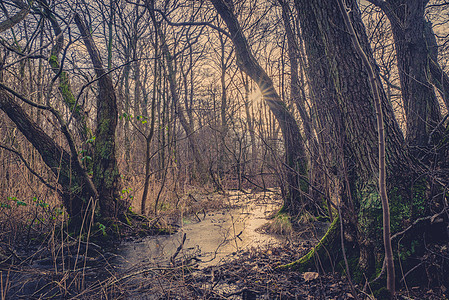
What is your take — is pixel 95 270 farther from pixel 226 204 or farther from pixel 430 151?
pixel 226 204

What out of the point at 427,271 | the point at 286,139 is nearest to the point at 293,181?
the point at 286,139

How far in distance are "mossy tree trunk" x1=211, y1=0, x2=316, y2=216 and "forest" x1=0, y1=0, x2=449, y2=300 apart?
34mm

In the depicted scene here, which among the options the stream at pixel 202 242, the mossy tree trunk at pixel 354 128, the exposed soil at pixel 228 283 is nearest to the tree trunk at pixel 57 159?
the stream at pixel 202 242

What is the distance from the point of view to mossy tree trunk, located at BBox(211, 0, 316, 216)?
267 inches

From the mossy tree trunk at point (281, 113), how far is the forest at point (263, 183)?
0.11ft

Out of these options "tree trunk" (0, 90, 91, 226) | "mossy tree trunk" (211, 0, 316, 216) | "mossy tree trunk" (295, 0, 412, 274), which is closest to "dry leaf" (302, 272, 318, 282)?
"mossy tree trunk" (295, 0, 412, 274)

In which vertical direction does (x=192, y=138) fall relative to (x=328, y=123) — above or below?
above

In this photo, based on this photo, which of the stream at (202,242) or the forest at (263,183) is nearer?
the forest at (263,183)

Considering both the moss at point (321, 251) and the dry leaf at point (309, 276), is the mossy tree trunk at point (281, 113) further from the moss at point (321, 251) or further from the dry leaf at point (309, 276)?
the dry leaf at point (309, 276)

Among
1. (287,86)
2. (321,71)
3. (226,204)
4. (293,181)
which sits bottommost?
(226,204)

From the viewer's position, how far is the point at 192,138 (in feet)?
44.5

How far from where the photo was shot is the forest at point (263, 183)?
2633mm

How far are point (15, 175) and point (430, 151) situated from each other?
696cm

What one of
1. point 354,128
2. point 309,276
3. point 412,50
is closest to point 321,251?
point 309,276
